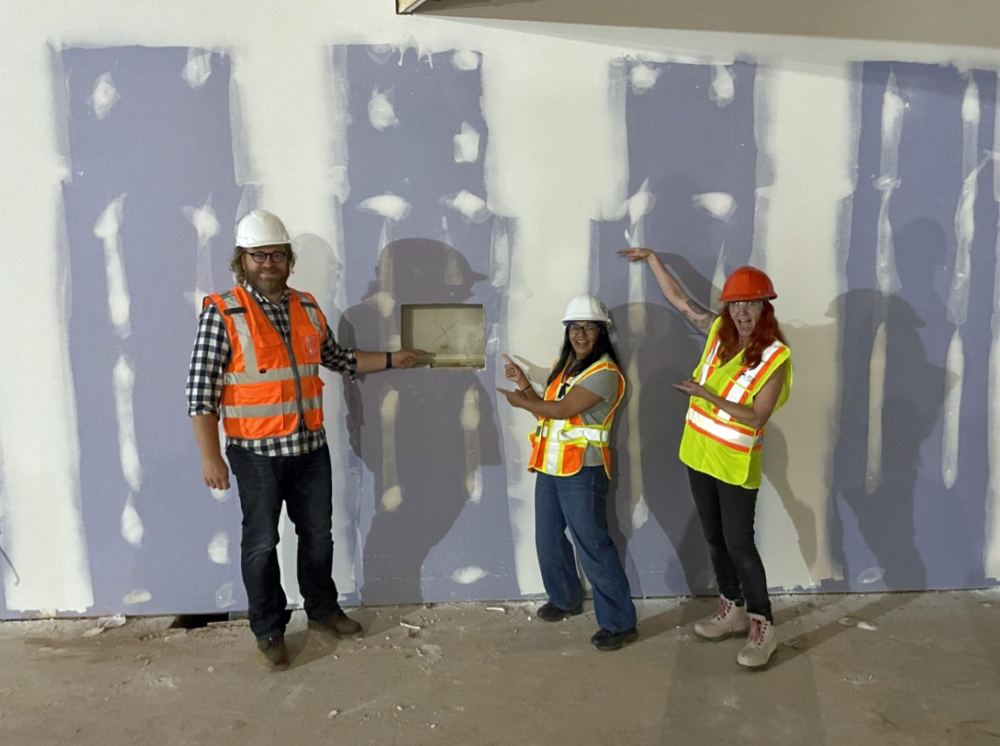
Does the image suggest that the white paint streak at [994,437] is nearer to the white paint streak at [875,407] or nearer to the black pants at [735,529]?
the white paint streak at [875,407]

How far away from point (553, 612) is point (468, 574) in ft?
1.31

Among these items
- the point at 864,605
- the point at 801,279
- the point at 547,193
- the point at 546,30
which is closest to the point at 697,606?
the point at 864,605

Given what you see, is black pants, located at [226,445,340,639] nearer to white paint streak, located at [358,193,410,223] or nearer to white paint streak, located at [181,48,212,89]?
white paint streak, located at [358,193,410,223]

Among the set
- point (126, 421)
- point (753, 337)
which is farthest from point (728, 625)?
point (126, 421)

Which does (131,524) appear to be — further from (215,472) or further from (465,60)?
(465,60)

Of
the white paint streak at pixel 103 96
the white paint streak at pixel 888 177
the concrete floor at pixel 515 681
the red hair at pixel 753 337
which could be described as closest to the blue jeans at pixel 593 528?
the concrete floor at pixel 515 681

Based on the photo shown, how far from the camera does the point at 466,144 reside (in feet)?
9.36

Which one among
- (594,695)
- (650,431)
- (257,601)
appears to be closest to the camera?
(594,695)

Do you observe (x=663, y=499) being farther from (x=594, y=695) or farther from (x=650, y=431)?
(x=594, y=695)

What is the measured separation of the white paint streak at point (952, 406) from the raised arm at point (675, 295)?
3.64ft

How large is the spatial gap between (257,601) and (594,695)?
4.15 ft

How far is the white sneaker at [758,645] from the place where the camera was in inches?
99.9

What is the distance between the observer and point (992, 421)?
10.1 ft

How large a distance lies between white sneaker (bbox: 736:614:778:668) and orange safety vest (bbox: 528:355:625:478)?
0.77 m
